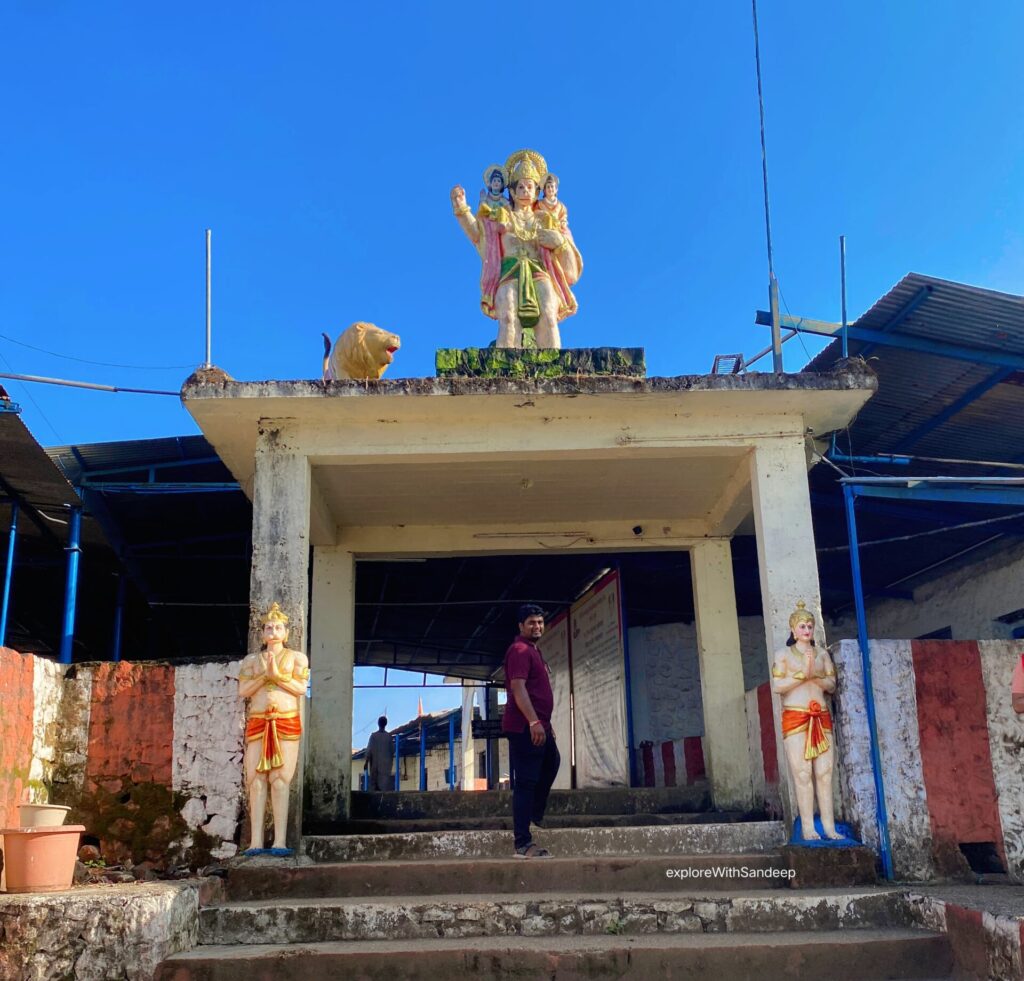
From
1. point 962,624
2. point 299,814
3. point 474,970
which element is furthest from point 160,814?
point 962,624

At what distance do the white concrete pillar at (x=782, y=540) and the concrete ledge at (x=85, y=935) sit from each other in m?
3.81

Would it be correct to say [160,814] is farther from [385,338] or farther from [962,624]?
[962,624]

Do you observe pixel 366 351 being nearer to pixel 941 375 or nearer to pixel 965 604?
pixel 941 375

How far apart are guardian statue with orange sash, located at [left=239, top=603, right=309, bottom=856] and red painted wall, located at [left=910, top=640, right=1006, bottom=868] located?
3828mm

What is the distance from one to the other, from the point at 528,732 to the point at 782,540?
7.19ft

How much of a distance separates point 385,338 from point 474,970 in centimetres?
465

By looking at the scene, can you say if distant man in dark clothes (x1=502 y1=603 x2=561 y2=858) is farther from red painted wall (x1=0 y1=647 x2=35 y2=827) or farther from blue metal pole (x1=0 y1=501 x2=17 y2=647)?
blue metal pole (x1=0 y1=501 x2=17 y2=647)

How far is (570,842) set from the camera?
6465 millimetres

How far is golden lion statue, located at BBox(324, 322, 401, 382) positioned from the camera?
796cm

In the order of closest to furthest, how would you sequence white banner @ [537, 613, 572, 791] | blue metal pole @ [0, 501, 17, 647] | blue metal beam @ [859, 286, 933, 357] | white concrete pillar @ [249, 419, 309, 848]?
white concrete pillar @ [249, 419, 309, 848] < blue metal beam @ [859, 286, 933, 357] < blue metal pole @ [0, 501, 17, 647] < white banner @ [537, 613, 572, 791]

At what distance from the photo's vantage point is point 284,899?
18.9 ft

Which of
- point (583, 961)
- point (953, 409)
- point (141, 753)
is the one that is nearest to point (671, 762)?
point (953, 409)

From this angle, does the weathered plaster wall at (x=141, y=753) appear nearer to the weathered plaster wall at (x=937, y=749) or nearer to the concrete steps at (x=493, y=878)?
the concrete steps at (x=493, y=878)

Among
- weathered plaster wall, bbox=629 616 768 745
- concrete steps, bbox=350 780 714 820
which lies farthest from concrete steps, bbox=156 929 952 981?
weathered plaster wall, bbox=629 616 768 745
